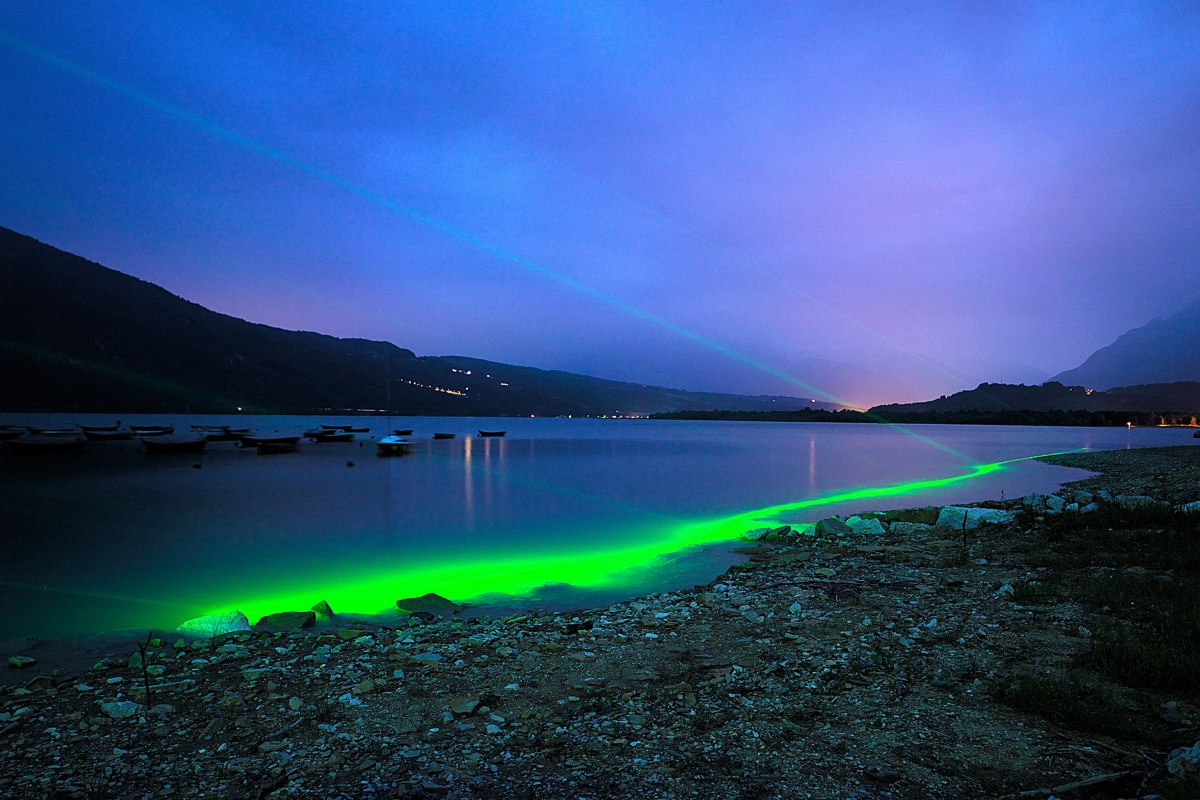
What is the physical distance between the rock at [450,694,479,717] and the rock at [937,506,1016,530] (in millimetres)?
12019

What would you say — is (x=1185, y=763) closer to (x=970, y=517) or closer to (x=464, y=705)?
(x=464, y=705)

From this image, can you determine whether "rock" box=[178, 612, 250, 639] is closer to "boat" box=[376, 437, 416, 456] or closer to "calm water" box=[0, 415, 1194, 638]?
"calm water" box=[0, 415, 1194, 638]

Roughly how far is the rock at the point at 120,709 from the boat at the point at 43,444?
61.6 meters

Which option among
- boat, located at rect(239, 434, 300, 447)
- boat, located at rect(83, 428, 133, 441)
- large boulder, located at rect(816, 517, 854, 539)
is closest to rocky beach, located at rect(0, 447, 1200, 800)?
large boulder, located at rect(816, 517, 854, 539)

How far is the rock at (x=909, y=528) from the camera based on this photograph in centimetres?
1338

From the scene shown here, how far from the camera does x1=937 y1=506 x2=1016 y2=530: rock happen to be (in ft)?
42.6

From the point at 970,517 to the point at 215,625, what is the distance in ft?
51.7

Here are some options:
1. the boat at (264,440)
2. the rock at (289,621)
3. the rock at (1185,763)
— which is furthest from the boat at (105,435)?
the rock at (1185,763)

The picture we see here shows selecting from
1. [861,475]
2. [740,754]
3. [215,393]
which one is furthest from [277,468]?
[215,393]

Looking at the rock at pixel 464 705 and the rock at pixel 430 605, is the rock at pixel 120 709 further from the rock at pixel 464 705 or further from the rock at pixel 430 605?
the rock at pixel 430 605

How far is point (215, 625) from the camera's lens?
8.44 meters

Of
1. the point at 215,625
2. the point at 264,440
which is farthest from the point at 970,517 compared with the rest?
the point at 264,440

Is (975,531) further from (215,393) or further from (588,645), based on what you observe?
(215,393)

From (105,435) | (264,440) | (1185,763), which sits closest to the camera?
(1185,763)
